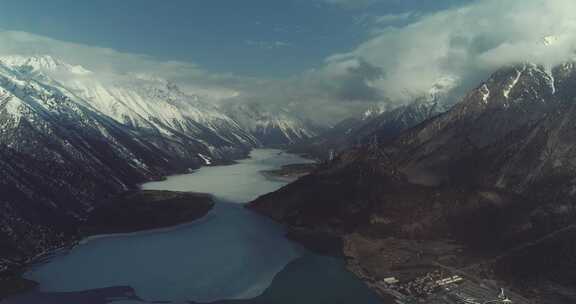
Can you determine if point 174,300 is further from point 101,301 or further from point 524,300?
point 524,300

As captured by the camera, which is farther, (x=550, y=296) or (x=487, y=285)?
(x=487, y=285)

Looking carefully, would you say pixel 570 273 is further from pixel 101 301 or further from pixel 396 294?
pixel 101 301

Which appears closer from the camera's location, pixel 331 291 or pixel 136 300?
pixel 136 300

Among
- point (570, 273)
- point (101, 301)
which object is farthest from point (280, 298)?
point (570, 273)

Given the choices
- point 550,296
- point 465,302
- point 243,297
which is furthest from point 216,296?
point 550,296

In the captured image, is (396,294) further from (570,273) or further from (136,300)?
(136,300)

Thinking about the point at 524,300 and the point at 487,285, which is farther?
the point at 487,285

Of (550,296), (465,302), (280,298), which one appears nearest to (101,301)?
(280,298)

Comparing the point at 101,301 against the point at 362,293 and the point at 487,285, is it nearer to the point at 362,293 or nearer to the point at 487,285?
the point at 362,293
